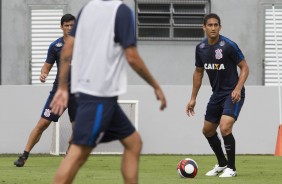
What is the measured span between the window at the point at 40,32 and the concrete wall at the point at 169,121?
6.49 meters

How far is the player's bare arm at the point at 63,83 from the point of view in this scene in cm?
810

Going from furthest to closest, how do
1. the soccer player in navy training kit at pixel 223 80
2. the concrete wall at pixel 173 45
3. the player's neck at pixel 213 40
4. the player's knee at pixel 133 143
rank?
the concrete wall at pixel 173 45 → the player's neck at pixel 213 40 → the soccer player in navy training kit at pixel 223 80 → the player's knee at pixel 133 143

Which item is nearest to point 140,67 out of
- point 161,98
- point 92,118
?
point 161,98

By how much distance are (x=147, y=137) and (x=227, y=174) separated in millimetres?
6768

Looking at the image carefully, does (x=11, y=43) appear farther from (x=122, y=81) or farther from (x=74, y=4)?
(x=122, y=81)

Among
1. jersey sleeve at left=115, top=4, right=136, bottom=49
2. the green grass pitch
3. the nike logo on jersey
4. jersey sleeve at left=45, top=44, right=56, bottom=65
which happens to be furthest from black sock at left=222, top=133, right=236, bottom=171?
jersey sleeve at left=115, top=4, right=136, bottom=49

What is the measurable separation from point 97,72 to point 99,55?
0.44 ft

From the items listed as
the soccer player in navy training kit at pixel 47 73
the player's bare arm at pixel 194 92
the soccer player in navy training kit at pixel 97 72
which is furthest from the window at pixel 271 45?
the soccer player in navy training kit at pixel 97 72

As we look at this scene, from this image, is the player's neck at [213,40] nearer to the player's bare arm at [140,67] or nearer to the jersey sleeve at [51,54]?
the jersey sleeve at [51,54]

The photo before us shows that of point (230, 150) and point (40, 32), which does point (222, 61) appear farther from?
point (40, 32)

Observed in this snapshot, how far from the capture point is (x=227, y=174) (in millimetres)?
13383

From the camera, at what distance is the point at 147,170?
48.6ft

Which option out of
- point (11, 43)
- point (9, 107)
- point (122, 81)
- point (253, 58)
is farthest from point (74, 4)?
point (122, 81)

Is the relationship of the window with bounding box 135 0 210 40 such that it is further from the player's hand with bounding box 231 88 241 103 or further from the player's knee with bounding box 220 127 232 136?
the player's hand with bounding box 231 88 241 103
